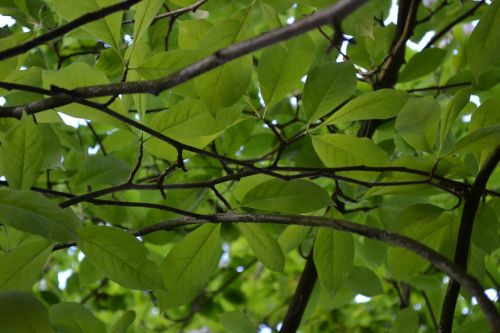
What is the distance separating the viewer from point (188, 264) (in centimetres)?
82

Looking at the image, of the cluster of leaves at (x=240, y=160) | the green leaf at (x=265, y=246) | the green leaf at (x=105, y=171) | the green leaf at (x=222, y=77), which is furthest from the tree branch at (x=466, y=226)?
the green leaf at (x=105, y=171)

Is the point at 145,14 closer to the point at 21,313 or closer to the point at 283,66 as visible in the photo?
the point at 283,66

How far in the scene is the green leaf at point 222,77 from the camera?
0.64 m

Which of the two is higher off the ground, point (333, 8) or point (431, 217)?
point (333, 8)

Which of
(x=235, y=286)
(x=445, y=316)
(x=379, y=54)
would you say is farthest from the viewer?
(x=235, y=286)

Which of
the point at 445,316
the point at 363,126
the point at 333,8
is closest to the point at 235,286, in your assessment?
the point at 363,126

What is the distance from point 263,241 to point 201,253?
0.27ft

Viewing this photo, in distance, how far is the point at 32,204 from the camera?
21.1 inches

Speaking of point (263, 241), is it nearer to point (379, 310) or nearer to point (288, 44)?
point (288, 44)

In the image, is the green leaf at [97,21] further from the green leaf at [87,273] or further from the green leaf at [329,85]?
the green leaf at [87,273]

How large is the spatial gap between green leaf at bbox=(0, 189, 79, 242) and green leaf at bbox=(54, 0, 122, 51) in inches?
10.7

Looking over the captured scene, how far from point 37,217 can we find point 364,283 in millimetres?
824

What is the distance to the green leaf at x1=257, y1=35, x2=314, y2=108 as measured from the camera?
0.76m

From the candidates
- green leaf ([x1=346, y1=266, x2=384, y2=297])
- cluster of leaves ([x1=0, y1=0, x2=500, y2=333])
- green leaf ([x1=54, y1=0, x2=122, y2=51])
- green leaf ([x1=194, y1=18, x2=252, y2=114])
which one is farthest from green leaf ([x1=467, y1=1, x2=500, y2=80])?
green leaf ([x1=346, y1=266, x2=384, y2=297])
